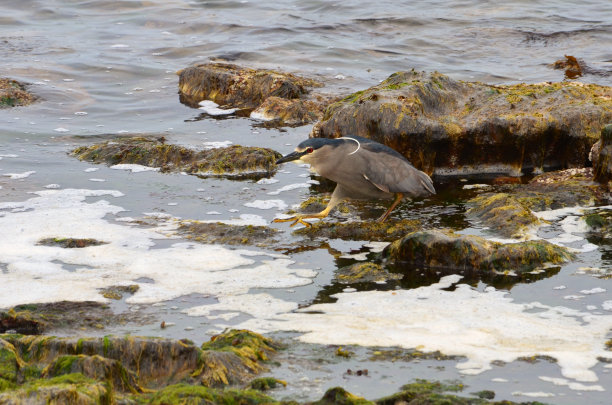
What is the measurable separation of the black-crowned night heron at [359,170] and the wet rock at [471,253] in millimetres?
974

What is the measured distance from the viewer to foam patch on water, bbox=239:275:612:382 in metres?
4.64

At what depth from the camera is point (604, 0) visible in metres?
20.0

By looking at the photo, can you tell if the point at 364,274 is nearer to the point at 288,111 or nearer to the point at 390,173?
the point at 390,173

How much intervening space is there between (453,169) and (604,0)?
13159 mm

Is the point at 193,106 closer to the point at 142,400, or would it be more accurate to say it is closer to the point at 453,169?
the point at 453,169

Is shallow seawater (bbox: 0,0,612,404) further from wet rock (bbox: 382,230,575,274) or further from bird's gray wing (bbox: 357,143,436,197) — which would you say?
bird's gray wing (bbox: 357,143,436,197)

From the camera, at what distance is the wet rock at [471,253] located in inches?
240

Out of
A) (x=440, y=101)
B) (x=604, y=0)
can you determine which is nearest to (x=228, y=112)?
(x=440, y=101)

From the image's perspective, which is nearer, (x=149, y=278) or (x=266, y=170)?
(x=149, y=278)

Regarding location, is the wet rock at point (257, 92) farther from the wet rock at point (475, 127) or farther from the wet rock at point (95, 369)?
the wet rock at point (95, 369)

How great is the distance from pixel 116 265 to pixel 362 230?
6.94ft

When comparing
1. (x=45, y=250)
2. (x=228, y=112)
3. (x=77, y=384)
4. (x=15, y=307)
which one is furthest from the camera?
(x=228, y=112)

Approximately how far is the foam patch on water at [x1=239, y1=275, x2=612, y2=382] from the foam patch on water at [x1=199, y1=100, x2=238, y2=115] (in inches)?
256

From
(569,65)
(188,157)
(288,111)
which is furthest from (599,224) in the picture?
(569,65)
